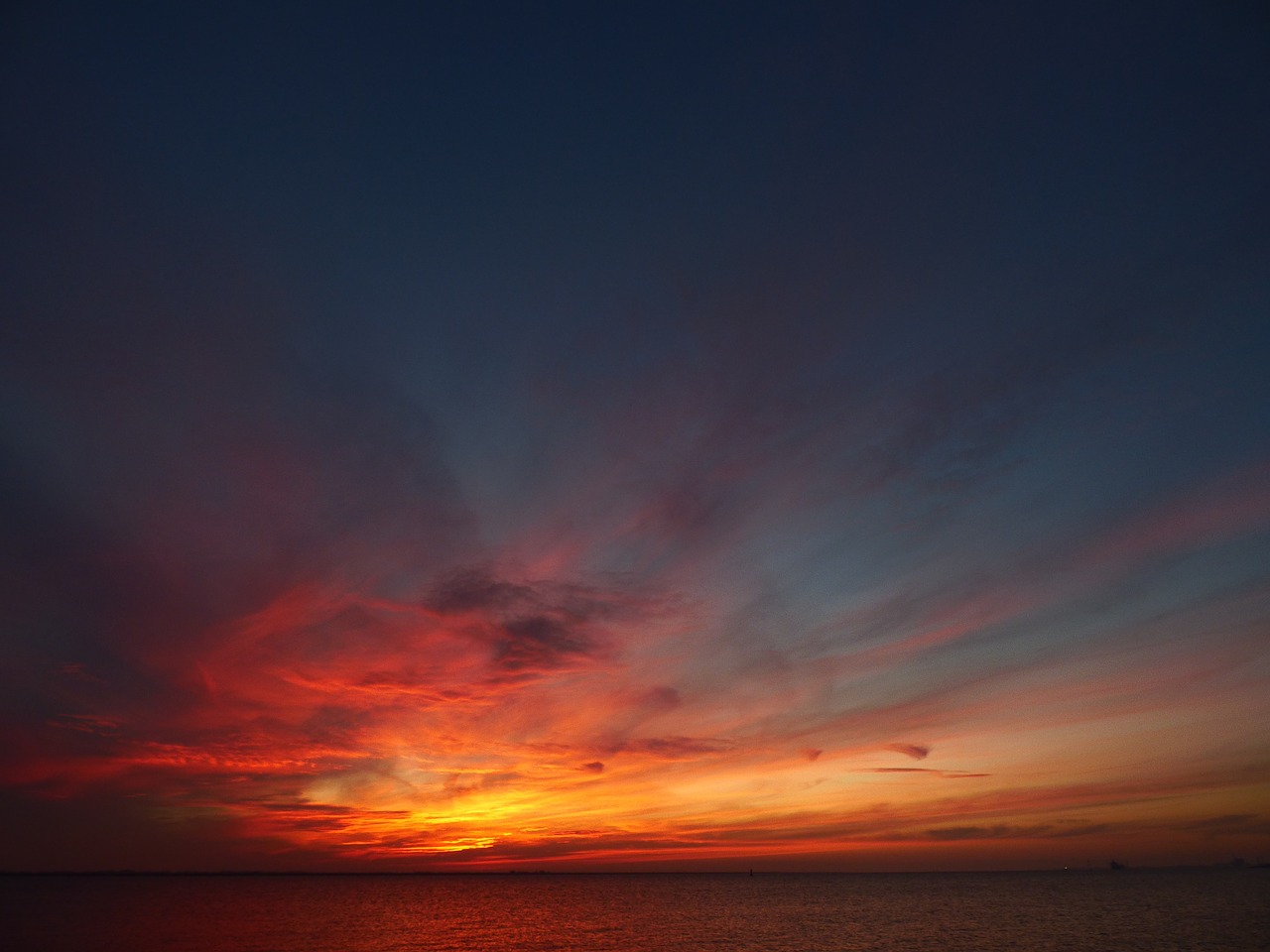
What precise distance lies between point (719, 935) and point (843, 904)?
248 ft

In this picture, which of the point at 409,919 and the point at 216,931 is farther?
the point at 409,919

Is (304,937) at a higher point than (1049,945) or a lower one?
higher

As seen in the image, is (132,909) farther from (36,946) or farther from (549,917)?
(549,917)

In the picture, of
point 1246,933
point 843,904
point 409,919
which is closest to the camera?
point 1246,933

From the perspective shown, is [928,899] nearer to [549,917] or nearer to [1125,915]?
[1125,915]

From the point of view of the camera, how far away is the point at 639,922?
115812 mm

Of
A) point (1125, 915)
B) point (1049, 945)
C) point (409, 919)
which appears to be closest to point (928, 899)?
point (1125, 915)

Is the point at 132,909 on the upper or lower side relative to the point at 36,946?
upper

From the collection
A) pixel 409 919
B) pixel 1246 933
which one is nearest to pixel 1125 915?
pixel 1246 933

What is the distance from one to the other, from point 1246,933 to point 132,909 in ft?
637

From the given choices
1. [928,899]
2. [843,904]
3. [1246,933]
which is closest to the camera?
[1246,933]

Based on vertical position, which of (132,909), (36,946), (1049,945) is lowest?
(1049,945)

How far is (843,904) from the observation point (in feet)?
508

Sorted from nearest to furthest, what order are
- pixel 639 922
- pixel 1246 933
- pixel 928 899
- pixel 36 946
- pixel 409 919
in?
pixel 36 946 < pixel 1246 933 < pixel 639 922 < pixel 409 919 < pixel 928 899
